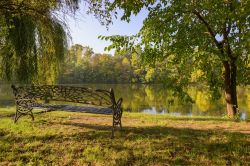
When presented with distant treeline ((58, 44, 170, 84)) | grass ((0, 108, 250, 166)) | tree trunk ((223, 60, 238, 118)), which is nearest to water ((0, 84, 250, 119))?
tree trunk ((223, 60, 238, 118))

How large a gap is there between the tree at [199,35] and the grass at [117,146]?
8.34ft

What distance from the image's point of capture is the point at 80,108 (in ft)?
18.8

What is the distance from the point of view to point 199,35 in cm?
733

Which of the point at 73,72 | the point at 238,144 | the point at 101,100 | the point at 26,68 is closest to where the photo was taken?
the point at 238,144

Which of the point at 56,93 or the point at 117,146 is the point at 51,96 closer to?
the point at 56,93

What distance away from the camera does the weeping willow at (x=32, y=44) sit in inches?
263

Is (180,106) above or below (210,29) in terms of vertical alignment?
below

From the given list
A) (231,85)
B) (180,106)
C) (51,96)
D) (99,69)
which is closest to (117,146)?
(51,96)

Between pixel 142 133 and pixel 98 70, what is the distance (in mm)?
59360

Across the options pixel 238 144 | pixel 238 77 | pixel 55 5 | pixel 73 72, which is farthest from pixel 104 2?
pixel 73 72

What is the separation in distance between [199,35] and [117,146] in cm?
447

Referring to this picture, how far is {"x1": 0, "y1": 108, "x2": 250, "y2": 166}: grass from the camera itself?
361 cm

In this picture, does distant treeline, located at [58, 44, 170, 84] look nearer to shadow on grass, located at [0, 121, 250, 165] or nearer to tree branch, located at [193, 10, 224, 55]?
tree branch, located at [193, 10, 224, 55]

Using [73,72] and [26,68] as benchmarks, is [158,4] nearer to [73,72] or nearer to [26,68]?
[26,68]
